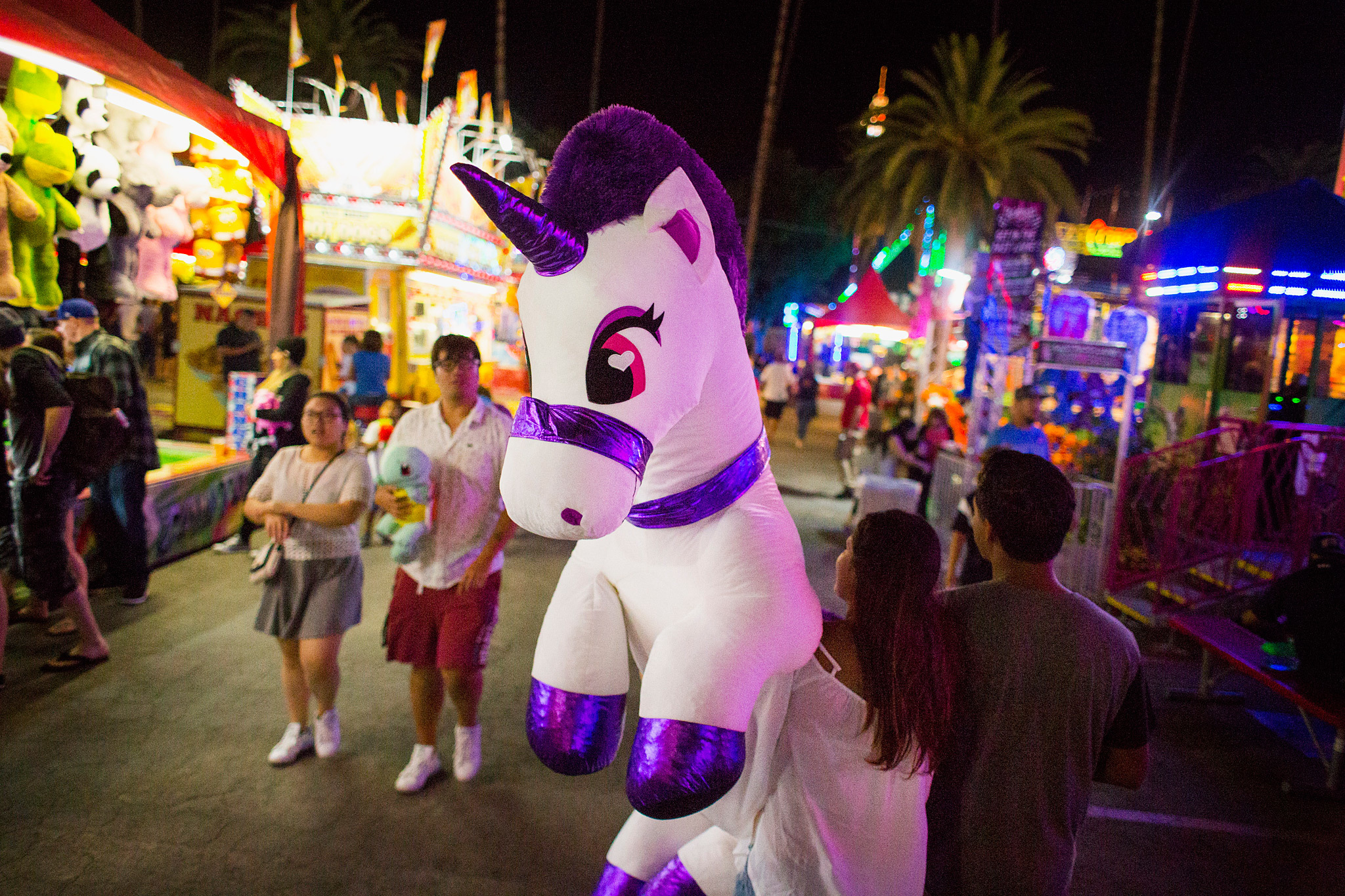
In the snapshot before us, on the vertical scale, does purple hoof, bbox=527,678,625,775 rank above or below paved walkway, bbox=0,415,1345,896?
above

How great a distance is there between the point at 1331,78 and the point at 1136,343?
1396 centimetres

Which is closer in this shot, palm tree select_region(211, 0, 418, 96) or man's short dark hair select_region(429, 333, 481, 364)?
man's short dark hair select_region(429, 333, 481, 364)

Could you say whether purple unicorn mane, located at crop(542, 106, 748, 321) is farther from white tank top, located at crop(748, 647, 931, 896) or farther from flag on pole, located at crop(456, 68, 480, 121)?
flag on pole, located at crop(456, 68, 480, 121)

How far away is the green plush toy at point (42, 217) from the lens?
3.18 meters

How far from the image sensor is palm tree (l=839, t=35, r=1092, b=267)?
15477mm

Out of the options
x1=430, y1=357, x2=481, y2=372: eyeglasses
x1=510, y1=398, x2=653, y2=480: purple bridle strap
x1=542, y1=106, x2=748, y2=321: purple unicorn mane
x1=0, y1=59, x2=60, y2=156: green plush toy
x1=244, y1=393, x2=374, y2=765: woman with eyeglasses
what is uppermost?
x1=0, y1=59, x2=60, y2=156: green plush toy

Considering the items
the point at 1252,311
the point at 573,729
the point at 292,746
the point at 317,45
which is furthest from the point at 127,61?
the point at 317,45

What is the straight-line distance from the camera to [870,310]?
495 inches

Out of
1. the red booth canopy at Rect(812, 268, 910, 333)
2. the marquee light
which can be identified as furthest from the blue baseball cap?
the red booth canopy at Rect(812, 268, 910, 333)

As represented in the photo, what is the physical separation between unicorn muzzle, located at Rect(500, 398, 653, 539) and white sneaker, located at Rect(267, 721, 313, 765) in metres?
2.80

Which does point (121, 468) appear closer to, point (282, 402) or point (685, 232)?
point (282, 402)

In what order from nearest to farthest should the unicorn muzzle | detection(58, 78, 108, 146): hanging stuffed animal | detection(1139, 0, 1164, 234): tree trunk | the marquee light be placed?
the unicorn muzzle < the marquee light < detection(58, 78, 108, 146): hanging stuffed animal < detection(1139, 0, 1164, 234): tree trunk


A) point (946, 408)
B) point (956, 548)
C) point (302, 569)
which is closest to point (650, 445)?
point (302, 569)

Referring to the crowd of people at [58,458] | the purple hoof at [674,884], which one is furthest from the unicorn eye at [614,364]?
the crowd of people at [58,458]
